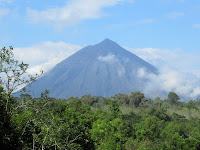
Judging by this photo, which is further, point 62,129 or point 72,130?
point 72,130

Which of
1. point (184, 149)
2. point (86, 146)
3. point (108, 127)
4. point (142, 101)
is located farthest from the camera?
point (142, 101)

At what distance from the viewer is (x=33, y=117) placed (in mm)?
8570

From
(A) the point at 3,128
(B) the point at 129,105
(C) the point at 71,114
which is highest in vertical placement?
(B) the point at 129,105

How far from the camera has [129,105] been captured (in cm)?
7962

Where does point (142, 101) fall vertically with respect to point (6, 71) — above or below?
above

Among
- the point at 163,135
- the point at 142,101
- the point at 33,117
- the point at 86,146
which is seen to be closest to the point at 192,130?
the point at 163,135

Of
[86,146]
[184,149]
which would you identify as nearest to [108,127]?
[184,149]

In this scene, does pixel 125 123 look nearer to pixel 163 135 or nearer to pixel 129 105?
pixel 163 135

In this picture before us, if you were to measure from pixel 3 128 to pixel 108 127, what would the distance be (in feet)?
70.6

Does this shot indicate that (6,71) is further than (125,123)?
No

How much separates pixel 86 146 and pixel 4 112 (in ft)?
30.1

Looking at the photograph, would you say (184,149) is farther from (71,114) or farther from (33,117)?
(33,117)

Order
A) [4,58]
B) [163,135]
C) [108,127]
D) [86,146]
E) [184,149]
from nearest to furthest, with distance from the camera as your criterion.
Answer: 1. [4,58]
2. [86,146]
3. [184,149]
4. [108,127]
5. [163,135]

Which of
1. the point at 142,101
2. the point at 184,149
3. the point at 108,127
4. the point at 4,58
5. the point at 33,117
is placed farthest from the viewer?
the point at 142,101
